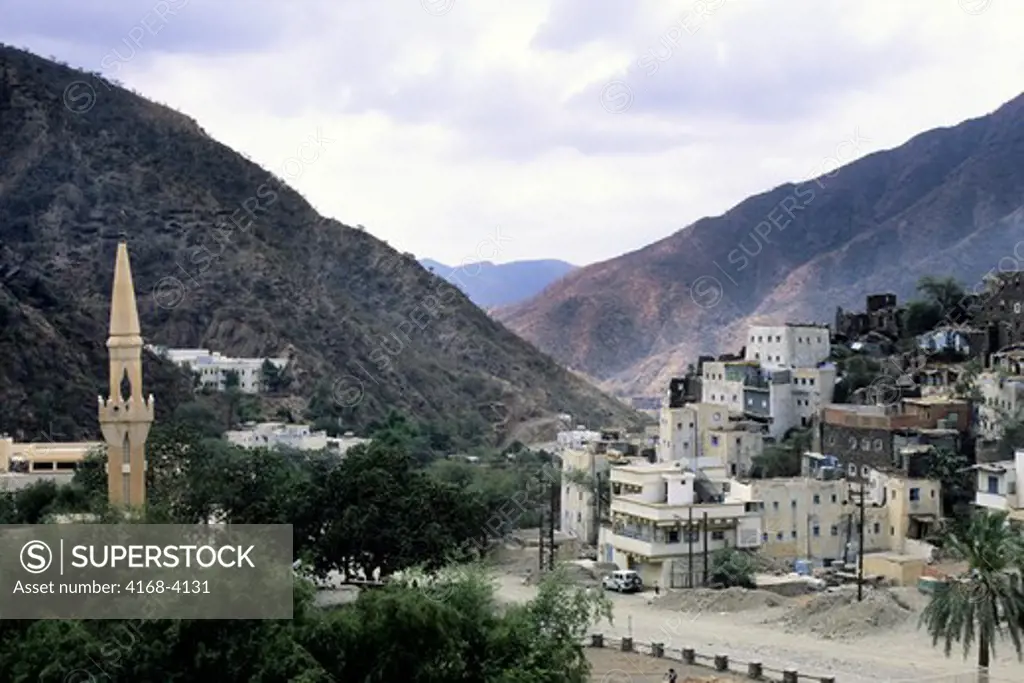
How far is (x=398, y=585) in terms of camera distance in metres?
25.9

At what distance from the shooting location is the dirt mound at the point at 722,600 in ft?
130

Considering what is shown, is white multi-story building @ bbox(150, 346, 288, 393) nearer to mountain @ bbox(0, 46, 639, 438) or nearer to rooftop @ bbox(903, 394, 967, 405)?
mountain @ bbox(0, 46, 639, 438)

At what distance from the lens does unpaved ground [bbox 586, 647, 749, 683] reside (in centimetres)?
3027

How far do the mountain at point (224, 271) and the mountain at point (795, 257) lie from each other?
2754cm

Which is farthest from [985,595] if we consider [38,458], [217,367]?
[217,367]

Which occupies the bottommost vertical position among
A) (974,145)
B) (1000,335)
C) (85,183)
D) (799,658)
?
(799,658)

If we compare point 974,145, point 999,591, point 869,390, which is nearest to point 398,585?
point 999,591

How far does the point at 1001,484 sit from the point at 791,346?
17.3 metres

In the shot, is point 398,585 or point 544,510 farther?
point 544,510

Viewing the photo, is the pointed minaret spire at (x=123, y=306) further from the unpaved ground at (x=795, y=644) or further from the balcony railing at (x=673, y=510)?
the balcony railing at (x=673, y=510)

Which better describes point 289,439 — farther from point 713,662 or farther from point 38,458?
point 713,662

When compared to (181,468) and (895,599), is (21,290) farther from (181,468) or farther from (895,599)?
(895,599)

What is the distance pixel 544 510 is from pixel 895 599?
59.3 ft

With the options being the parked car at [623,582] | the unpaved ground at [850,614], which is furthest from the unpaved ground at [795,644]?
the parked car at [623,582]
